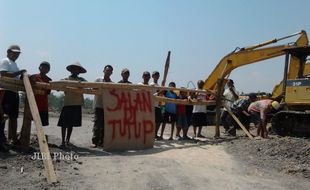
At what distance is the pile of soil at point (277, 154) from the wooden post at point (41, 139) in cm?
373

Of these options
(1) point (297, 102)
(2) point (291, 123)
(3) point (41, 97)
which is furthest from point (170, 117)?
(3) point (41, 97)

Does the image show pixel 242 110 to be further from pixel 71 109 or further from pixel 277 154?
pixel 71 109

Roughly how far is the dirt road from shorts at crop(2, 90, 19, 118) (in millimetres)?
836

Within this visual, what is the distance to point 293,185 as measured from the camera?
22.6ft

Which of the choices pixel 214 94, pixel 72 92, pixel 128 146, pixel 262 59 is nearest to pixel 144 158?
pixel 128 146

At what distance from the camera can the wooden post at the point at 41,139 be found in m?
6.11

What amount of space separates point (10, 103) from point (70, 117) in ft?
4.33

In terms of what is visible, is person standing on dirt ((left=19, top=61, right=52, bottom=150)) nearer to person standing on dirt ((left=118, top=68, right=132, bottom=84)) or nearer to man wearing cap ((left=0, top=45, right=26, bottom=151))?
man wearing cap ((left=0, top=45, right=26, bottom=151))

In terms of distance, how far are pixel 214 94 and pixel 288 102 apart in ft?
6.74

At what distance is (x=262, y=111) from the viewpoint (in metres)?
12.2

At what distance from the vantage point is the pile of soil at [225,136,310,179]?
8297 millimetres

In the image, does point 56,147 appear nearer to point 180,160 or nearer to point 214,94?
point 180,160

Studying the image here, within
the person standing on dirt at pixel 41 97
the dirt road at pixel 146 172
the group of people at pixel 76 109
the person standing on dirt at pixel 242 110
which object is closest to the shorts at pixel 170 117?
the group of people at pixel 76 109

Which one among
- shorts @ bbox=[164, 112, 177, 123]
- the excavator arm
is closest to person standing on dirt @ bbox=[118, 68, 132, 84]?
shorts @ bbox=[164, 112, 177, 123]
